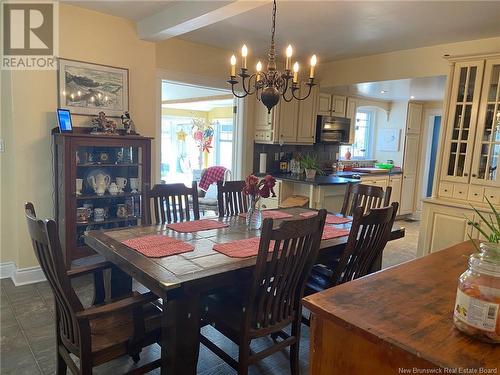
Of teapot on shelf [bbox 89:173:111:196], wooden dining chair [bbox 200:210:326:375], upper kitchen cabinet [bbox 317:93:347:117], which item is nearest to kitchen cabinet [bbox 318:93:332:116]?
upper kitchen cabinet [bbox 317:93:347:117]

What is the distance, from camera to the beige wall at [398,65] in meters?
3.77

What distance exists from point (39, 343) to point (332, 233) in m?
2.06

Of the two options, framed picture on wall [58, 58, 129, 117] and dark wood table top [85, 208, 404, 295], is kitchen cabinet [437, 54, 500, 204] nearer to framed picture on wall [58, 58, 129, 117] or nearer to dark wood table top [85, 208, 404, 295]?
dark wood table top [85, 208, 404, 295]

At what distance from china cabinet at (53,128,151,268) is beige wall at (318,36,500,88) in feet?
9.67

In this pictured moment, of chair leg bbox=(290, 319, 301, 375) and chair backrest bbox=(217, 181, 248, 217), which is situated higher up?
chair backrest bbox=(217, 181, 248, 217)

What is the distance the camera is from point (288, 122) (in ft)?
16.2

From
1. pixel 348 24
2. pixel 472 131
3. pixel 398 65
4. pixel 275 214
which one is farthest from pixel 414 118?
pixel 275 214

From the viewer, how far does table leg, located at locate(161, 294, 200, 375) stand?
163 cm

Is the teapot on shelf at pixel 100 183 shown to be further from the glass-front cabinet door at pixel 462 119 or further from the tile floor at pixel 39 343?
the glass-front cabinet door at pixel 462 119

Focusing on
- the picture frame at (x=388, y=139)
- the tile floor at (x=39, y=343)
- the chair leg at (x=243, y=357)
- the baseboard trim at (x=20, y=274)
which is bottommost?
the tile floor at (x=39, y=343)

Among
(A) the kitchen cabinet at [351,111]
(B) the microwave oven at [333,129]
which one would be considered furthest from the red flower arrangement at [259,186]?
(A) the kitchen cabinet at [351,111]

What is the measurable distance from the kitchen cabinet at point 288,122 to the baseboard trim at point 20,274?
3.03 m

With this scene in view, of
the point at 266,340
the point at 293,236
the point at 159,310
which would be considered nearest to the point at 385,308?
the point at 293,236

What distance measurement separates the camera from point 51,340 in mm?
2316
